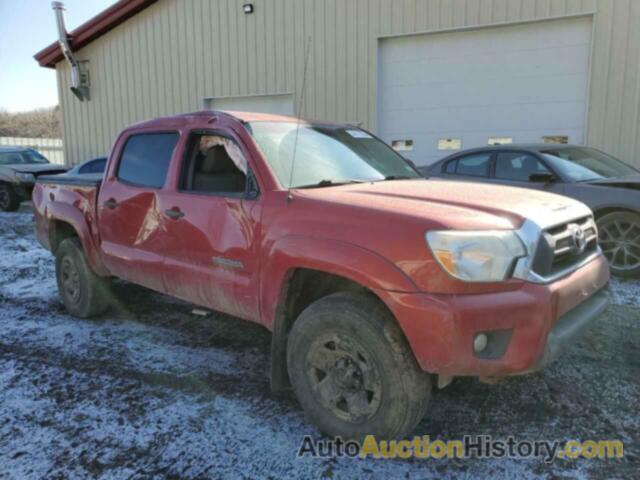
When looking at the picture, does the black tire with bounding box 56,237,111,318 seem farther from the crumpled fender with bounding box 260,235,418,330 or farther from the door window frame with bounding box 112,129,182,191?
the crumpled fender with bounding box 260,235,418,330

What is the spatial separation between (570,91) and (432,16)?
2.93 metres

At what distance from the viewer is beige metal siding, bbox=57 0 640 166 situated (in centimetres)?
859

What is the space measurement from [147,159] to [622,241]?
5208 millimetres

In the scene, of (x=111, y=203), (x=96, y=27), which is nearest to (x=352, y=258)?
(x=111, y=203)

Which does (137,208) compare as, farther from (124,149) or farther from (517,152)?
(517,152)

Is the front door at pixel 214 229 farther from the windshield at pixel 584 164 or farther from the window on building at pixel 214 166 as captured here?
the windshield at pixel 584 164

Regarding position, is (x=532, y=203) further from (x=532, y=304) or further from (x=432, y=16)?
(x=432, y=16)

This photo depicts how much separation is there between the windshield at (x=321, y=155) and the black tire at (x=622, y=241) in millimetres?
3117

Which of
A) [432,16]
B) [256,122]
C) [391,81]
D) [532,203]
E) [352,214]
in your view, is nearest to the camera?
[352,214]

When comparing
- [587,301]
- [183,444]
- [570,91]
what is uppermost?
[570,91]

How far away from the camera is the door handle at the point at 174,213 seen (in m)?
3.59

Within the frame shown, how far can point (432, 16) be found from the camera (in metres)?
9.74

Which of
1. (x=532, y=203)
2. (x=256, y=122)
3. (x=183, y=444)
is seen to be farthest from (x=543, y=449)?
(x=256, y=122)

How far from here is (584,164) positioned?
648 cm
